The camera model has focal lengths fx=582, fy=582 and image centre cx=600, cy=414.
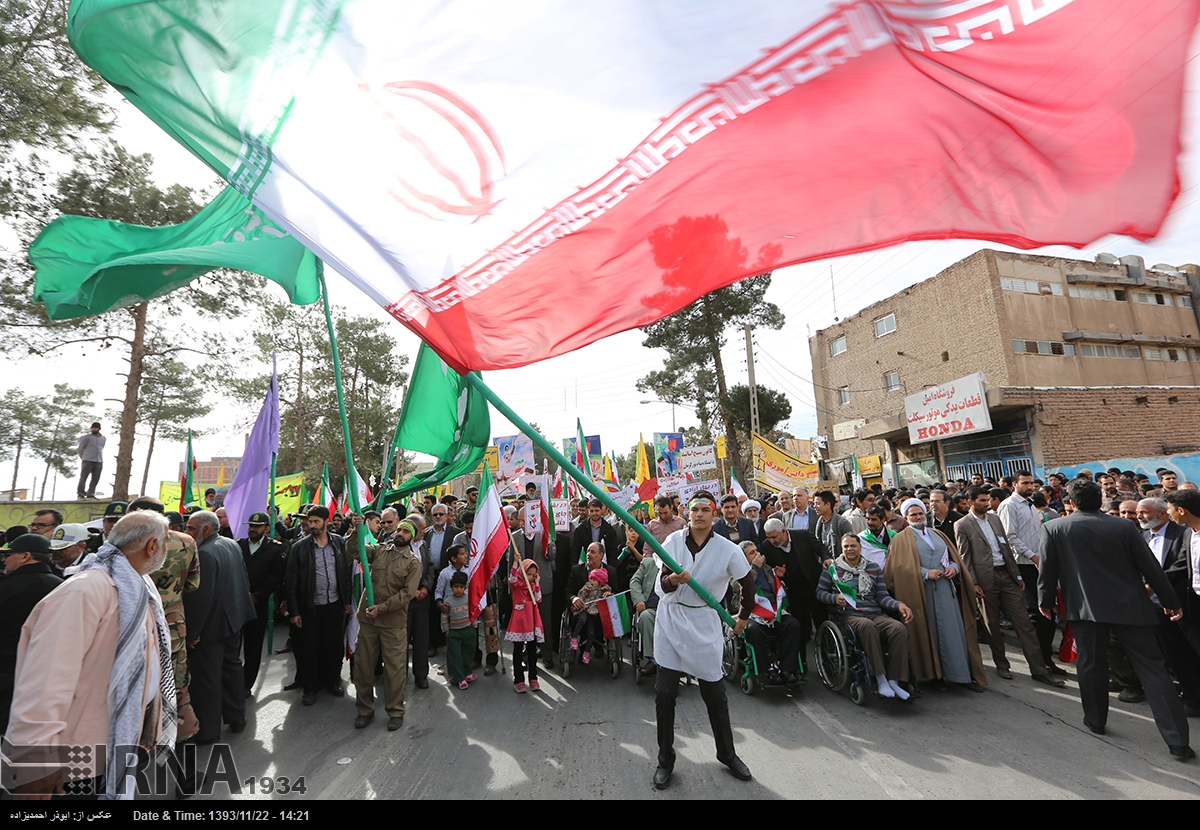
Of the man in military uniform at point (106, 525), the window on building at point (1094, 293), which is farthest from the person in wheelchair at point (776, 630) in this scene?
the window on building at point (1094, 293)

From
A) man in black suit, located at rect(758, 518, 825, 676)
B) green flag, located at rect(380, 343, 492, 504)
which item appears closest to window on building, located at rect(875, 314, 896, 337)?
man in black suit, located at rect(758, 518, 825, 676)

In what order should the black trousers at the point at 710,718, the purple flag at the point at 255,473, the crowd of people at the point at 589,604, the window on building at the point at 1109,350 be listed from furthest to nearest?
the window on building at the point at 1109,350 → the purple flag at the point at 255,473 → the black trousers at the point at 710,718 → the crowd of people at the point at 589,604

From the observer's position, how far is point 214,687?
533 cm

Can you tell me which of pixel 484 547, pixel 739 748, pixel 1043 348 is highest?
pixel 1043 348

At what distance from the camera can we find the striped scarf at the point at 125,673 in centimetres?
262

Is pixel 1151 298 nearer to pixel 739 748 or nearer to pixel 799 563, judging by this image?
pixel 799 563

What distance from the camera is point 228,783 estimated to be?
443 centimetres

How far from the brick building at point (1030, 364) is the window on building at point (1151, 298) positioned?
0.07 meters

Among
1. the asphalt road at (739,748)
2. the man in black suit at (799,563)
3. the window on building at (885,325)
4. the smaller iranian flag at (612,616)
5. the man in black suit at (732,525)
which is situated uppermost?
the window on building at (885,325)

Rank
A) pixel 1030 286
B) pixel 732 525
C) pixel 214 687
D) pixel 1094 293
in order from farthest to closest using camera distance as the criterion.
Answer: pixel 1094 293
pixel 1030 286
pixel 732 525
pixel 214 687

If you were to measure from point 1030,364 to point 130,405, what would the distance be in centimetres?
3390

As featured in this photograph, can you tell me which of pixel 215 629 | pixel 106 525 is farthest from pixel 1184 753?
pixel 106 525

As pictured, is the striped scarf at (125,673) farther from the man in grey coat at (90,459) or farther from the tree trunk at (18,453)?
the tree trunk at (18,453)

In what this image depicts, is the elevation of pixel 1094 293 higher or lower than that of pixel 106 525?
higher
